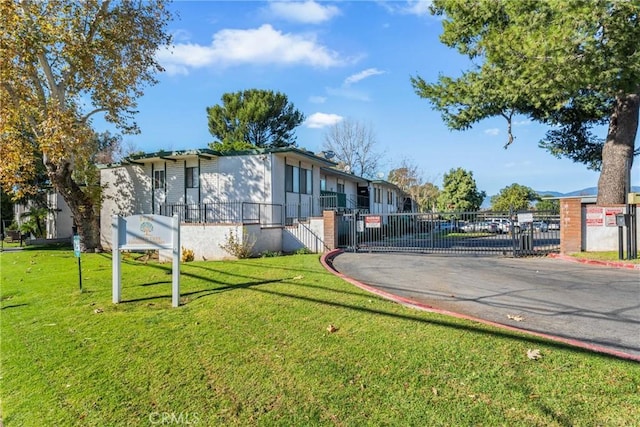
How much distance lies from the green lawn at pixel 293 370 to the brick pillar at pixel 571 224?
9.36m

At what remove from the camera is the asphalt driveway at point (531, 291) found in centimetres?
472

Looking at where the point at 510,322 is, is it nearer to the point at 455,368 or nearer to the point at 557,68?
the point at 455,368

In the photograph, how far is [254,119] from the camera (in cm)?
3394

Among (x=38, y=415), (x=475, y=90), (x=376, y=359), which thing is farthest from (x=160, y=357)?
(x=475, y=90)

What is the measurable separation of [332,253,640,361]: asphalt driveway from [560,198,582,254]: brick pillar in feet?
2.91

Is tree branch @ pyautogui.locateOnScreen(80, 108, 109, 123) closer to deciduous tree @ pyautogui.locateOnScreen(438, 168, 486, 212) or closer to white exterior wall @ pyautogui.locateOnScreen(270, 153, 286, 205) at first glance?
white exterior wall @ pyautogui.locateOnScreen(270, 153, 286, 205)

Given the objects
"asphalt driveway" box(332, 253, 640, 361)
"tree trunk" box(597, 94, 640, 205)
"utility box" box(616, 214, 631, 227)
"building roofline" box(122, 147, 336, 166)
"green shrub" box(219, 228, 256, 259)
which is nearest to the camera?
"asphalt driveway" box(332, 253, 640, 361)

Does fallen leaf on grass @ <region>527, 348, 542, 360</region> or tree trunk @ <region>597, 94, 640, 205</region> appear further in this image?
tree trunk @ <region>597, 94, 640, 205</region>

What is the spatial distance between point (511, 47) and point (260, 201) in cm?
1098

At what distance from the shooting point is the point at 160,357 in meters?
4.09

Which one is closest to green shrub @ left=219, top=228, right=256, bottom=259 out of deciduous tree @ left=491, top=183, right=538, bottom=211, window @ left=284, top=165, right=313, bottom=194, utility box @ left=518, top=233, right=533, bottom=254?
window @ left=284, top=165, right=313, bottom=194

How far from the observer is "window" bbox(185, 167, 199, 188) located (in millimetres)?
18281

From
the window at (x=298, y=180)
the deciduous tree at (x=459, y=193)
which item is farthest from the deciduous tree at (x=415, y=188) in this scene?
the window at (x=298, y=180)

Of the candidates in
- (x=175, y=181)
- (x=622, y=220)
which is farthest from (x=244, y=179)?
(x=622, y=220)
